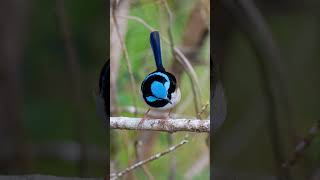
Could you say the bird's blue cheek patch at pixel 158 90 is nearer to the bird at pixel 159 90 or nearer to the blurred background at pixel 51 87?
the bird at pixel 159 90

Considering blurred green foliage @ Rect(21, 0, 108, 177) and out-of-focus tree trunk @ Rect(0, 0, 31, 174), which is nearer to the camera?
blurred green foliage @ Rect(21, 0, 108, 177)

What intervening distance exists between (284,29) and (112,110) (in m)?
0.58

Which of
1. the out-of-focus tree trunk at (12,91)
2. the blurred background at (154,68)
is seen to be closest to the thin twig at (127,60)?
the blurred background at (154,68)

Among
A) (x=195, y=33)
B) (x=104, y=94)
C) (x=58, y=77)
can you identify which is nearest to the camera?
(x=195, y=33)

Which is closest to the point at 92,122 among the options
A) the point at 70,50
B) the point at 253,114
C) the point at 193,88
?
the point at 70,50

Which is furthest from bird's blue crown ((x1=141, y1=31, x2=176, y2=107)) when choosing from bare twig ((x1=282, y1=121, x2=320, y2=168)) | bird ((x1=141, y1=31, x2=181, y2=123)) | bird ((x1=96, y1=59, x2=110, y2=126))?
bare twig ((x1=282, y1=121, x2=320, y2=168))

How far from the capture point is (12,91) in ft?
6.64

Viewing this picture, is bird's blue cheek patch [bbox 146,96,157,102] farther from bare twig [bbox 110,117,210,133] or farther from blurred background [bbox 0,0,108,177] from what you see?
blurred background [bbox 0,0,108,177]

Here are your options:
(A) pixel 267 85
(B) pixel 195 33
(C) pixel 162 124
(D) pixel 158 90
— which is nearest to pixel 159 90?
(D) pixel 158 90

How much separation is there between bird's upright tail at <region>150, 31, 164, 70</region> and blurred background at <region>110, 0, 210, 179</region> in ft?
0.04

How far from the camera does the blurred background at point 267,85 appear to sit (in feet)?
5.66

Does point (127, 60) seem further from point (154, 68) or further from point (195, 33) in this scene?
point (195, 33)

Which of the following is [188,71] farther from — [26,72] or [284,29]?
[26,72]

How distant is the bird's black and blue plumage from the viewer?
1.74m
